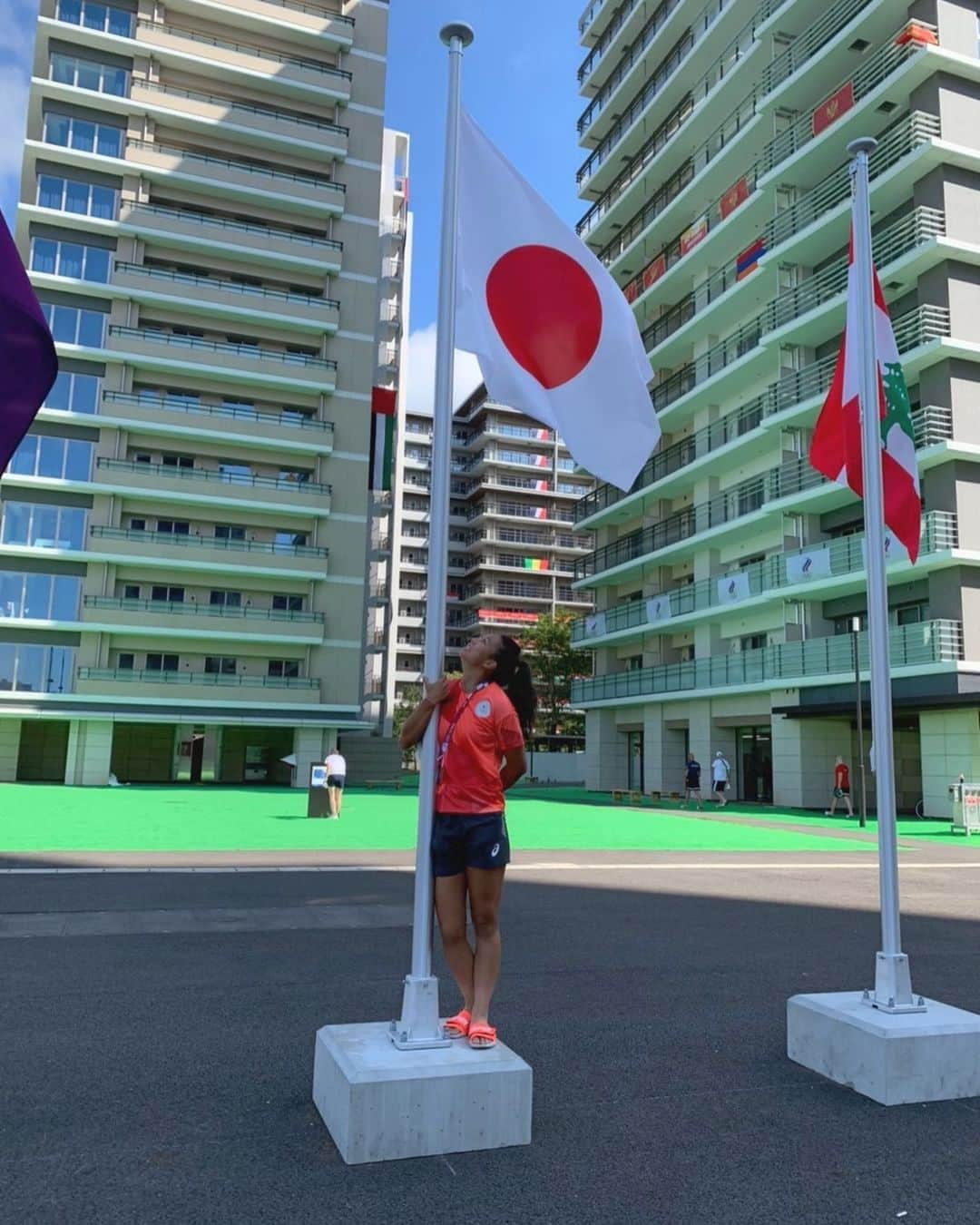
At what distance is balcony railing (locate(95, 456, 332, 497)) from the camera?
43.5 meters

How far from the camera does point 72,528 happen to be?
42.9 meters

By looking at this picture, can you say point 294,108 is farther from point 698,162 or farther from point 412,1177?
point 412,1177

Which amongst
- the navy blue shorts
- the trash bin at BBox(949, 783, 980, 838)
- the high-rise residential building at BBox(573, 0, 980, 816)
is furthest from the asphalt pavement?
the high-rise residential building at BBox(573, 0, 980, 816)

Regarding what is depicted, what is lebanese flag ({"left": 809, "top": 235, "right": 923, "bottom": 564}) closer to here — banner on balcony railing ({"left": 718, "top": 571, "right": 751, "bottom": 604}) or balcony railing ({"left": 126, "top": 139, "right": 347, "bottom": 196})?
banner on balcony railing ({"left": 718, "top": 571, "right": 751, "bottom": 604})

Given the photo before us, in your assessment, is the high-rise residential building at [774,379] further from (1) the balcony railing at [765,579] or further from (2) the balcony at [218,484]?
(2) the balcony at [218,484]

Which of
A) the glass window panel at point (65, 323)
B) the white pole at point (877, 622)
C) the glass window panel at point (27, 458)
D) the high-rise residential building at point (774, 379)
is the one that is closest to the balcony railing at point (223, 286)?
the glass window panel at point (65, 323)

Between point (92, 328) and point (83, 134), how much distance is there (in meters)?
9.30

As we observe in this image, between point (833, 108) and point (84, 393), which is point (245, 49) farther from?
point (833, 108)

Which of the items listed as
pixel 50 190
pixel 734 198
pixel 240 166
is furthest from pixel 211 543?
pixel 734 198

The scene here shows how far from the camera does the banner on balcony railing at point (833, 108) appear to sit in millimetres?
32781

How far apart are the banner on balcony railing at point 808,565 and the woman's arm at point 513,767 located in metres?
29.0

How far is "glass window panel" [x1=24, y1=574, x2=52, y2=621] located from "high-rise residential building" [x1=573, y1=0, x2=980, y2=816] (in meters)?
26.0

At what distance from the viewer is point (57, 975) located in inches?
275

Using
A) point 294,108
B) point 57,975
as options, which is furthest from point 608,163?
point 57,975
